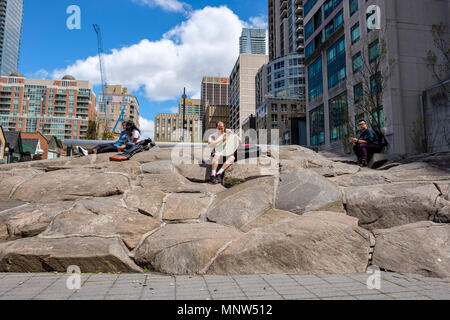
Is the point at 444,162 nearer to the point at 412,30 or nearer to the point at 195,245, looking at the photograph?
the point at 195,245

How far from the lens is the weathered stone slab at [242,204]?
5.82m

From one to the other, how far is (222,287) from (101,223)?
2.63 metres

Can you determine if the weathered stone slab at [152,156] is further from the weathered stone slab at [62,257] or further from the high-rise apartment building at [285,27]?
the high-rise apartment building at [285,27]

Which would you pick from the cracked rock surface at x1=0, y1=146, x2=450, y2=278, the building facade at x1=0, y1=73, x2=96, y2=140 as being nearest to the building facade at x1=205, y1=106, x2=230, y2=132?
the building facade at x1=0, y1=73, x2=96, y2=140

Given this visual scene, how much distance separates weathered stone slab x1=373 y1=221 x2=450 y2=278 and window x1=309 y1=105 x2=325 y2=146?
113 ft

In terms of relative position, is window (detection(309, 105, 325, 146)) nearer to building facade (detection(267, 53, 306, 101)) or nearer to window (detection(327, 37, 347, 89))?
window (detection(327, 37, 347, 89))

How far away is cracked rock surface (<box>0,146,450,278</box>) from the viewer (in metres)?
4.56

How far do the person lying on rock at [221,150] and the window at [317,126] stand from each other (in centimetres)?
3188

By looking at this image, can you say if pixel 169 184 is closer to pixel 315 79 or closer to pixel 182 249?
pixel 182 249

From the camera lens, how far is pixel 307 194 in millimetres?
6359

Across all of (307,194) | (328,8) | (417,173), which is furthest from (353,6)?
(307,194)

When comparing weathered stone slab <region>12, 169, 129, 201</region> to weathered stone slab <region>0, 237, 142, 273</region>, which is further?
weathered stone slab <region>12, 169, 129, 201</region>
